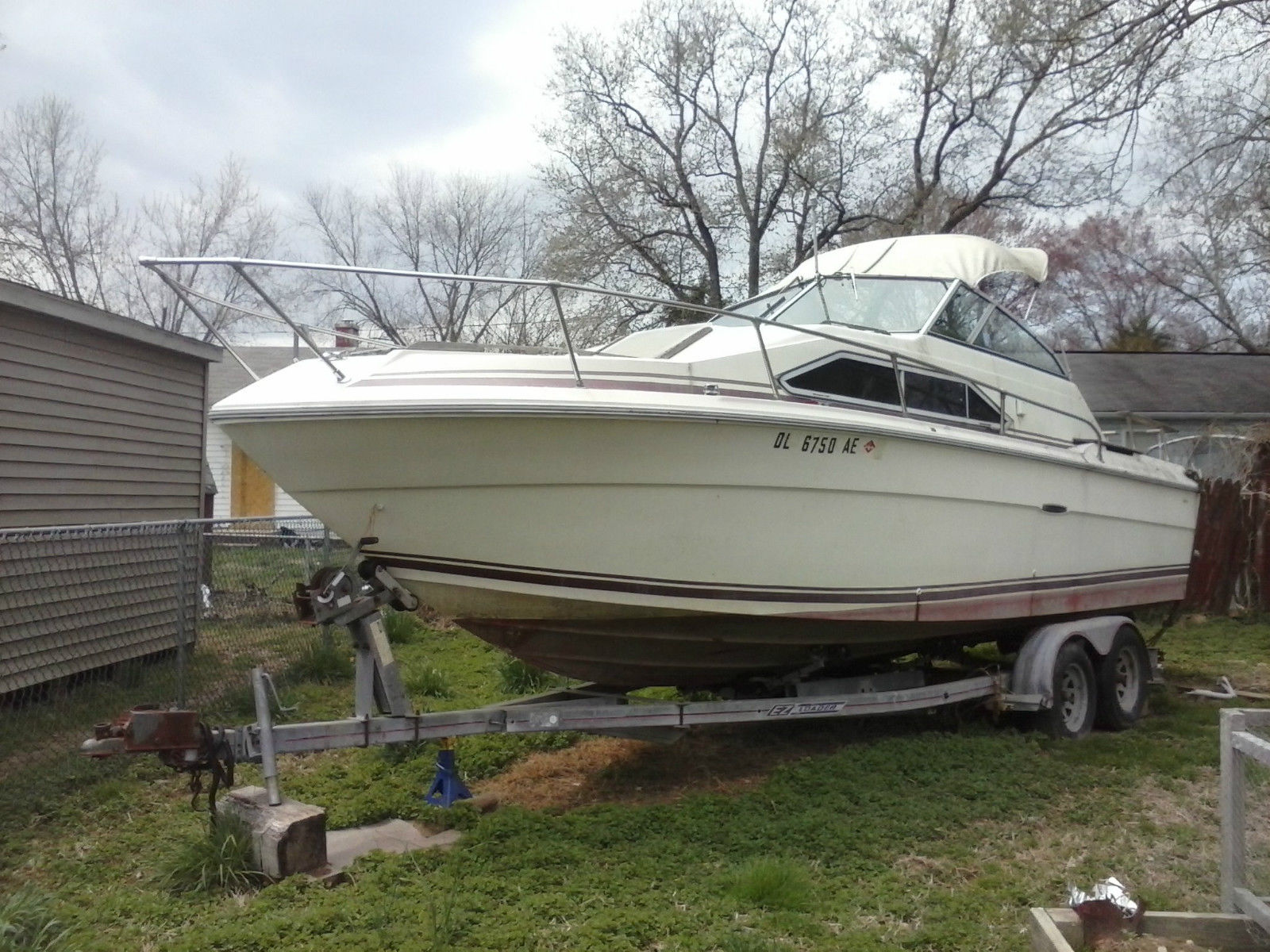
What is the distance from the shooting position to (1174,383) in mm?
16656

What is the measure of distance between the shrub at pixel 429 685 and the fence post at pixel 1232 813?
16.1 ft

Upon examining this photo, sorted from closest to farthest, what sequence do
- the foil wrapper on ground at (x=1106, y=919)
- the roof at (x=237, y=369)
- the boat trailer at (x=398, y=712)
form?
the foil wrapper on ground at (x=1106, y=919) < the boat trailer at (x=398, y=712) < the roof at (x=237, y=369)

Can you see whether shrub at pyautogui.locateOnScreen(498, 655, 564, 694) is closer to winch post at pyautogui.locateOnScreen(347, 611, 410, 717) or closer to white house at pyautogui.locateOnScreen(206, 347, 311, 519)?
winch post at pyautogui.locateOnScreen(347, 611, 410, 717)

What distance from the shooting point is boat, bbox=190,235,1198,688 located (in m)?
4.05

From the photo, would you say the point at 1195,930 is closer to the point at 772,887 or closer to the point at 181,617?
the point at 772,887

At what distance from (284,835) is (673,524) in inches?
77.4

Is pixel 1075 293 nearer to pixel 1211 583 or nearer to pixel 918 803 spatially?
pixel 1211 583

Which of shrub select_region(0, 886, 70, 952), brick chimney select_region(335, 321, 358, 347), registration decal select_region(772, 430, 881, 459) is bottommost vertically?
shrub select_region(0, 886, 70, 952)

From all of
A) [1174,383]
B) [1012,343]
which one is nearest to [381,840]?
[1012,343]

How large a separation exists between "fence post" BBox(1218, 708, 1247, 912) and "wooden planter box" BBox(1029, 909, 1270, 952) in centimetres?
13

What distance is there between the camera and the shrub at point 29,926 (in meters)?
3.22

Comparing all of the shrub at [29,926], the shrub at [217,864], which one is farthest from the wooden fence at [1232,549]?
the shrub at [29,926]

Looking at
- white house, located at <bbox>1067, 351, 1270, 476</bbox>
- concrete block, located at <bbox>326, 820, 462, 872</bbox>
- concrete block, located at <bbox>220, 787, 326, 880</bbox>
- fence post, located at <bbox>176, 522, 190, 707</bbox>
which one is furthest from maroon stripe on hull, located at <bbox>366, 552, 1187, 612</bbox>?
white house, located at <bbox>1067, 351, 1270, 476</bbox>

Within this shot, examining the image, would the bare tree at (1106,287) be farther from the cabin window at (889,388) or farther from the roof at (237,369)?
the cabin window at (889,388)
